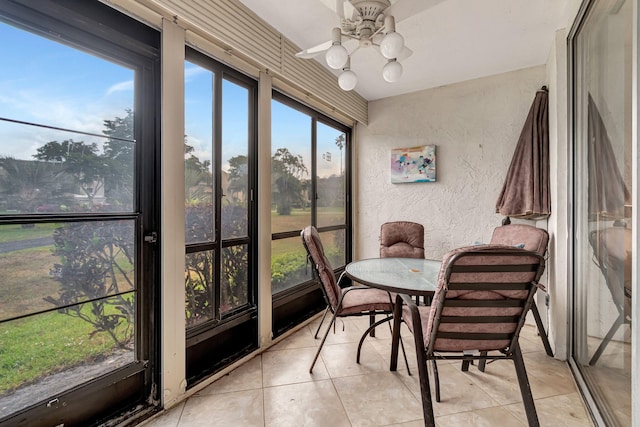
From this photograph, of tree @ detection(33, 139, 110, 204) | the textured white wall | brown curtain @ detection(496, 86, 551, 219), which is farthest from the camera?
the textured white wall

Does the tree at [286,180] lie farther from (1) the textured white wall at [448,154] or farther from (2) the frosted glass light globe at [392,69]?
(2) the frosted glass light globe at [392,69]

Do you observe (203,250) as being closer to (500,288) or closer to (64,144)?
(64,144)

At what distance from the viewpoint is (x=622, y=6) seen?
1345mm

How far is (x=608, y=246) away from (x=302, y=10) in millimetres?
2397

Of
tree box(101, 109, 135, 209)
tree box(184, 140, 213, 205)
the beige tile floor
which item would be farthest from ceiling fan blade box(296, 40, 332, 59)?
the beige tile floor

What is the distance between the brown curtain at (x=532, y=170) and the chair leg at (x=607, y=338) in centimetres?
123

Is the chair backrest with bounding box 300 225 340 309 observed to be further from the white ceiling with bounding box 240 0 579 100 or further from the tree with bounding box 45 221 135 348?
the white ceiling with bounding box 240 0 579 100

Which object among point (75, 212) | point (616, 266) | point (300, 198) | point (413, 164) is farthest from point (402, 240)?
point (75, 212)

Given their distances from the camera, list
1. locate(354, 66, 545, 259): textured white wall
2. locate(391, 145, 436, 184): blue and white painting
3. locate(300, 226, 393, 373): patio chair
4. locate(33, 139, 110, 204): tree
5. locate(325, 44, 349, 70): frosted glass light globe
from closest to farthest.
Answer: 1. locate(33, 139, 110, 204): tree
2. locate(325, 44, 349, 70): frosted glass light globe
3. locate(300, 226, 393, 373): patio chair
4. locate(354, 66, 545, 259): textured white wall
5. locate(391, 145, 436, 184): blue and white painting

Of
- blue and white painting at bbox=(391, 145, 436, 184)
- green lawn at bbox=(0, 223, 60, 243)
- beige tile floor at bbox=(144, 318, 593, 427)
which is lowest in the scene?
beige tile floor at bbox=(144, 318, 593, 427)

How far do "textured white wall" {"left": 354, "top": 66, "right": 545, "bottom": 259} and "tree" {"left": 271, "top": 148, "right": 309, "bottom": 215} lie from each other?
111 centimetres

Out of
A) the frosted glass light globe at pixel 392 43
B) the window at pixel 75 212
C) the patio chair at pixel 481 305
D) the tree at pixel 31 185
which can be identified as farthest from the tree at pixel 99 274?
the frosted glass light globe at pixel 392 43

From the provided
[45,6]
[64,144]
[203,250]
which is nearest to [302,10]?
[45,6]

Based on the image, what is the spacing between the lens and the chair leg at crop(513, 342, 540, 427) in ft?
4.48
